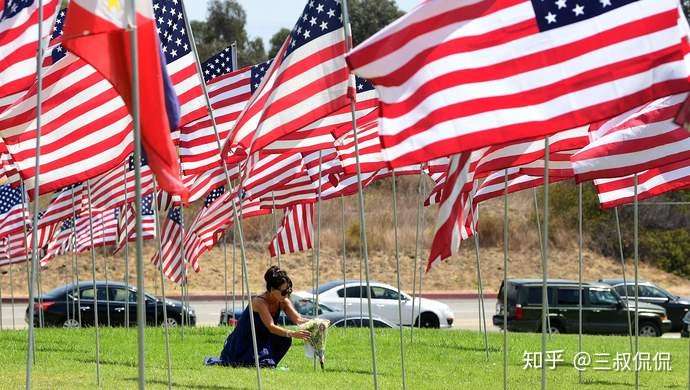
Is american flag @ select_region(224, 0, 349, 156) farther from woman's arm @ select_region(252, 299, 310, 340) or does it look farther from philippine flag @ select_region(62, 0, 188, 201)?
woman's arm @ select_region(252, 299, 310, 340)

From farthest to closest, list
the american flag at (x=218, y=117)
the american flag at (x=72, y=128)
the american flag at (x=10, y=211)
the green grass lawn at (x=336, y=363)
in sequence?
1. the american flag at (x=10, y=211)
2. the american flag at (x=218, y=117)
3. the green grass lawn at (x=336, y=363)
4. the american flag at (x=72, y=128)

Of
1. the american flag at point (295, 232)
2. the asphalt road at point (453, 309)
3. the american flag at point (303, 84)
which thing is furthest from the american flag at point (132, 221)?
the american flag at point (303, 84)

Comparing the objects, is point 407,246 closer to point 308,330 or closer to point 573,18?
point 308,330

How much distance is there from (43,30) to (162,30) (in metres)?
1.89

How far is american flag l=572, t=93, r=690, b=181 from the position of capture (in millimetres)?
13719

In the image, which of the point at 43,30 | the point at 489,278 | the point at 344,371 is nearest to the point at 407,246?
the point at 489,278

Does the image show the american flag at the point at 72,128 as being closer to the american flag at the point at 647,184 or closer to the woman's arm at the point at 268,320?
the woman's arm at the point at 268,320

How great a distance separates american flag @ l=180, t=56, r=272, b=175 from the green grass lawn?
2.74 m

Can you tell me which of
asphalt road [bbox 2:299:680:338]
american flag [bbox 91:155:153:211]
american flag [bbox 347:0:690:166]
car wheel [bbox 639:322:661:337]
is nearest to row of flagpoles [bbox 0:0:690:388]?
american flag [bbox 347:0:690:166]

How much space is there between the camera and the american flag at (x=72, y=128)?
41.5ft

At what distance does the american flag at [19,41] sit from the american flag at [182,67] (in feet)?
5.06

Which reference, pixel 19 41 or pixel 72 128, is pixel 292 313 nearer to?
pixel 72 128

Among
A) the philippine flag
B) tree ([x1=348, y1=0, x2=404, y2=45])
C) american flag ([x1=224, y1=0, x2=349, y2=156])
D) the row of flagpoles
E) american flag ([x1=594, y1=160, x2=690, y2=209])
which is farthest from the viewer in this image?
tree ([x1=348, y1=0, x2=404, y2=45])

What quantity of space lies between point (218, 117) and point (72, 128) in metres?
5.32
